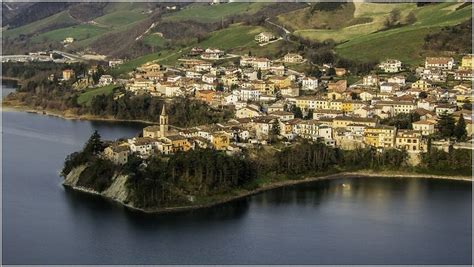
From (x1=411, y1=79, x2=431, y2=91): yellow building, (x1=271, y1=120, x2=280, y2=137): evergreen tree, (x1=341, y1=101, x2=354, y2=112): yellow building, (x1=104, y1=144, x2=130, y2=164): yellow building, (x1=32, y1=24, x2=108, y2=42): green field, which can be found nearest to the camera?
(x1=104, y1=144, x2=130, y2=164): yellow building

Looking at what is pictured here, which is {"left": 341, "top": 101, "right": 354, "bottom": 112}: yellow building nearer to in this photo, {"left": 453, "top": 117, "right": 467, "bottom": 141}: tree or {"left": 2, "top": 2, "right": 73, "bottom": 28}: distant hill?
{"left": 453, "top": 117, "right": 467, "bottom": 141}: tree

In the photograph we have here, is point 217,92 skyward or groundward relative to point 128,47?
groundward

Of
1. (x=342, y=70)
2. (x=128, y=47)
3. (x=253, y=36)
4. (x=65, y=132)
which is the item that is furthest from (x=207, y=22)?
(x=65, y=132)

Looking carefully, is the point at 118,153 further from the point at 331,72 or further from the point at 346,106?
the point at 331,72

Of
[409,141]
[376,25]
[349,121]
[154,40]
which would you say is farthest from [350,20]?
[409,141]

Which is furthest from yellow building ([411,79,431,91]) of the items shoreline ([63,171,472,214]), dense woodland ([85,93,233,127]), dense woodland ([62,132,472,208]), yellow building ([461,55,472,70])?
shoreline ([63,171,472,214])

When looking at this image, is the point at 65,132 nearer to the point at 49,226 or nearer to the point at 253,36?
the point at 49,226
